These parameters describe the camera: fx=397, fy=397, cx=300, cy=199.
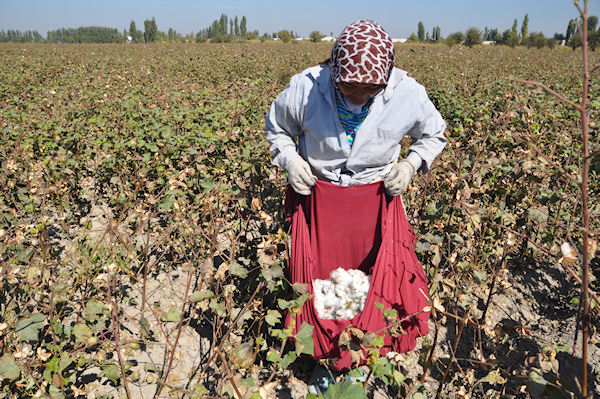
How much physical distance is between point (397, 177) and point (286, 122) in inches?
19.9

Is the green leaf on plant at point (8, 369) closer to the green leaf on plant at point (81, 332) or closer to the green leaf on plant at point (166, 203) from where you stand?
the green leaf on plant at point (81, 332)

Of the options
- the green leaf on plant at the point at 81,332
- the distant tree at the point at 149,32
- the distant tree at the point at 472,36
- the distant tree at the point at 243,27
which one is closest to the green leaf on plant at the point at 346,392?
the green leaf on plant at the point at 81,332

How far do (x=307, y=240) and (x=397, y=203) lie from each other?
423 millimetres

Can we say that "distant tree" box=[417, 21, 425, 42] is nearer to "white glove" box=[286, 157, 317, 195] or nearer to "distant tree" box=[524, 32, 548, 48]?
"distant tree" box=[524, 32, 548, 48]

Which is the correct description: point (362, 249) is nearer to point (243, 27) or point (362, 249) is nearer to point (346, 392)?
point (346, 392)

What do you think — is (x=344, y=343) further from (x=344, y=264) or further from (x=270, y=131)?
(x=270, y=131)

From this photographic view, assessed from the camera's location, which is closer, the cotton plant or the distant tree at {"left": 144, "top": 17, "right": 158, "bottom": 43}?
the cotton plant

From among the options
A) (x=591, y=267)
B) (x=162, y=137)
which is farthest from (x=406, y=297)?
(x=162, y=137)

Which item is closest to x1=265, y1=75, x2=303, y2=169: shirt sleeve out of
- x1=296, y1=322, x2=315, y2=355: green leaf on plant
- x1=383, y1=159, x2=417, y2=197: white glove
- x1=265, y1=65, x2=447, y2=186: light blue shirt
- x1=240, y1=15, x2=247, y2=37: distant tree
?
x1=265, y1=65, x2=447, y2=186: light blue shirt

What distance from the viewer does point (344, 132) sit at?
1.53m

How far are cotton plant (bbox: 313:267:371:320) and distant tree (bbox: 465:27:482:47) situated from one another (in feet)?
112

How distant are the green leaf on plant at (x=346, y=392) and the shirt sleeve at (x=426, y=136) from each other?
0.91 m

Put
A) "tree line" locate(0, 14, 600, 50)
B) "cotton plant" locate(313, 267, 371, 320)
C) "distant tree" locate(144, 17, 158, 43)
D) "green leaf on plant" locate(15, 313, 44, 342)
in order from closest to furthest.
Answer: "green leaf on plant" locate(15, 313, 44, 342)
"cotton plant" locate(313, 267, 371, 320)
"tree line" locate(0, 14, 600, 50)
"distant tree" locate(144, 17, 158, 43)

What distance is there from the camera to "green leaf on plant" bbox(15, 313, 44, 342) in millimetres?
1373
